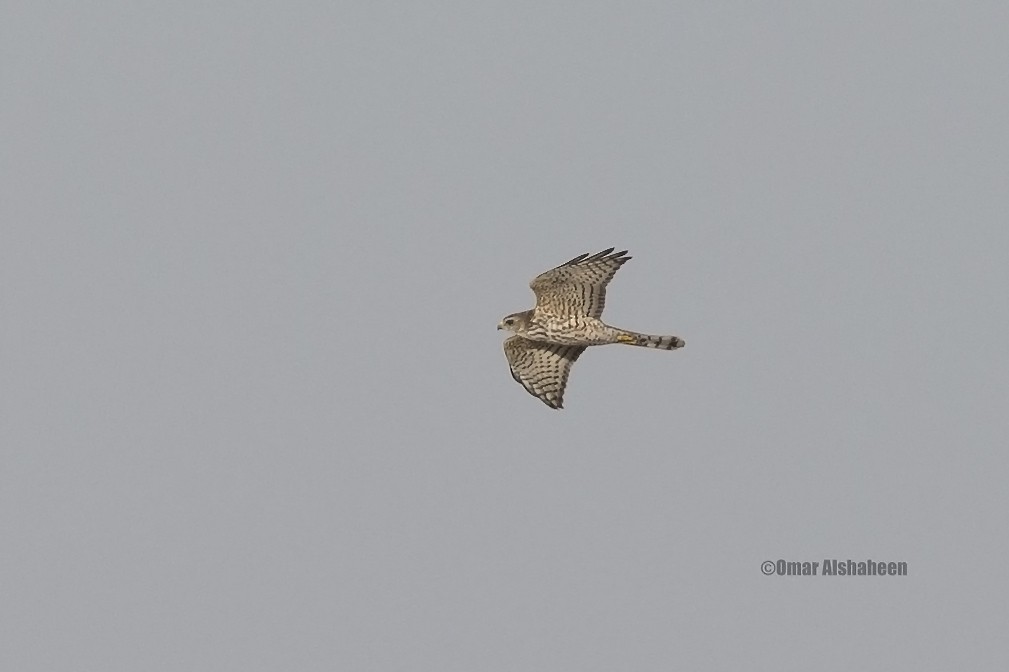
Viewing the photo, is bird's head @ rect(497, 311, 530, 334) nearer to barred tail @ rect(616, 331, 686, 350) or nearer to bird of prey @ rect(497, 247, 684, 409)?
bird of prey @ rect(497, 247, 684, 409)

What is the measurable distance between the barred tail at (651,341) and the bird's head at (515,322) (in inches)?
61.9

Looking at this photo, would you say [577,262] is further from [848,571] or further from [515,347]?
[848,571]

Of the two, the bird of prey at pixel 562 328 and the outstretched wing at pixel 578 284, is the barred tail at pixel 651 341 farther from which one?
the outstretched wing at pixel 578 284

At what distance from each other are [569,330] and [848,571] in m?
12.8

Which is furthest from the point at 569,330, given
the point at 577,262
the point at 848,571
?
the point at 848,571

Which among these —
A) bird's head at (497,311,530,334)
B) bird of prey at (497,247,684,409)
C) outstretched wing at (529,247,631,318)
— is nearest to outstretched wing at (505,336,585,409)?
bird of prey at (497,247,684,409)

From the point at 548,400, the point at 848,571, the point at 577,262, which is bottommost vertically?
the point at 848,571

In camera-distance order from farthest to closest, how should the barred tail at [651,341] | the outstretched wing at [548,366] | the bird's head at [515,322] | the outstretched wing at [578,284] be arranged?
the outstretched wing at [548,366] → the bird's head at [515,322] → the barred tail at [651,341] → the outstretched wing at [578,284]

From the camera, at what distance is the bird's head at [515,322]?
33344mm

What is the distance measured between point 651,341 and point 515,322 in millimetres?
2247

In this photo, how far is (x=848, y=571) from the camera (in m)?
43.1

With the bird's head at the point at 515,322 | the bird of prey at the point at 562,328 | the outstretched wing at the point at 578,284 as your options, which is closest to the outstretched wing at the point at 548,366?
the bird of prey at the point at 562,328

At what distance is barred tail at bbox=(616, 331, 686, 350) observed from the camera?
33.1m

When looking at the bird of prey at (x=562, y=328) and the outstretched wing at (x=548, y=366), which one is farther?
the outstretched wing at (x=548, y=366)
